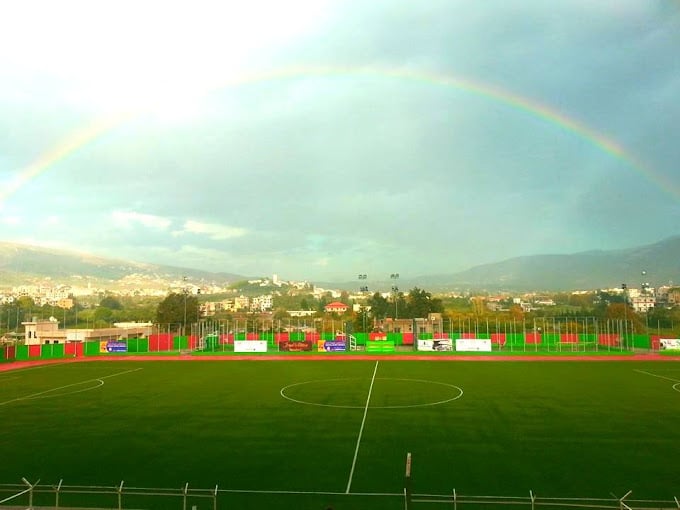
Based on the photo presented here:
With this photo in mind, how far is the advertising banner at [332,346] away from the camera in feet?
213

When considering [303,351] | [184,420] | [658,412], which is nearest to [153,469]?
[184,420]

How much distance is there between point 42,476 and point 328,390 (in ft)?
61.4

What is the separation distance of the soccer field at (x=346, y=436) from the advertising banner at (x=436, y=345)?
77.4 ft

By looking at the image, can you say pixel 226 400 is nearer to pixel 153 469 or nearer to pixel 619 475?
pixel 153 469

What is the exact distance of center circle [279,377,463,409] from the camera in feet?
91.8

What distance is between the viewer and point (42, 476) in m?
16.4

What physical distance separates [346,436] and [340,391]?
38.5 ft

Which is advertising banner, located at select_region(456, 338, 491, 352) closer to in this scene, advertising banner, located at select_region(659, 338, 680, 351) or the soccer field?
advertising banner, located at select_region(659, 338, 680, 351)

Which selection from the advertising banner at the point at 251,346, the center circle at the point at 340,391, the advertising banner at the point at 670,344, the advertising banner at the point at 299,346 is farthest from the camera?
the advertising banner at the point at 299,346

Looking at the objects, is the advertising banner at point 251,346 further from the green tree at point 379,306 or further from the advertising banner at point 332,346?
the green tree at point 379,306

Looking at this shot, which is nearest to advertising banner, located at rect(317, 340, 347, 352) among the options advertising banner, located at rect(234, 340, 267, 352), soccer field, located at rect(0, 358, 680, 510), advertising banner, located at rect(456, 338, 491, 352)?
advertising banner, located at rect(234, 340, 267, 352)

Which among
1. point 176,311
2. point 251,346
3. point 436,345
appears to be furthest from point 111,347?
point 176,311

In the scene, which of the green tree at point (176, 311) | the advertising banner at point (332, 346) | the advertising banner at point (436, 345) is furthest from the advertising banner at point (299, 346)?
the green tree at point (176, 311)

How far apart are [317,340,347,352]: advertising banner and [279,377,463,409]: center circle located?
25503 millimetres
